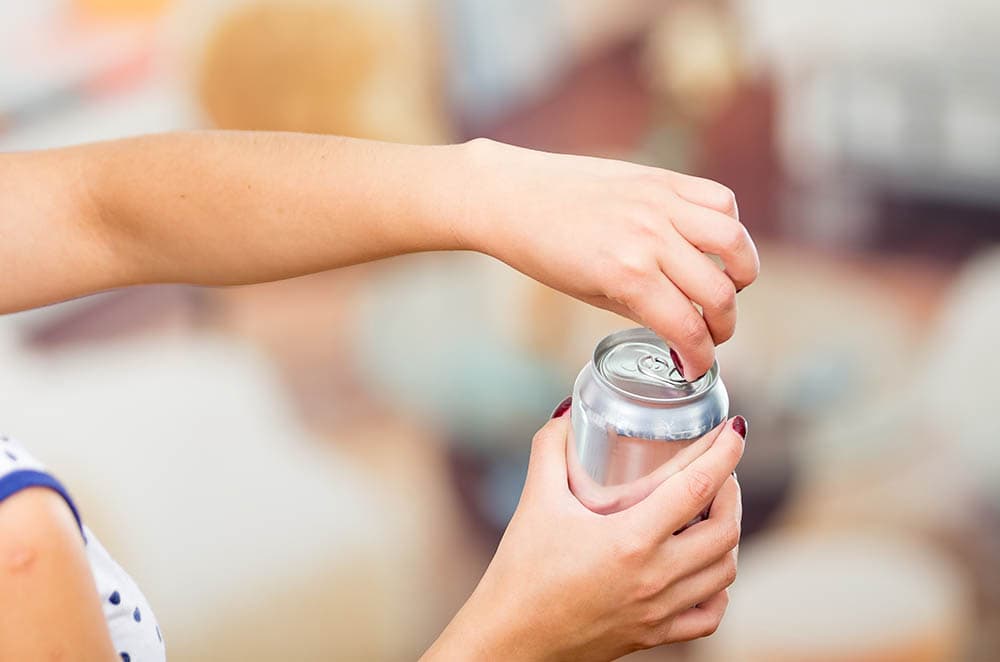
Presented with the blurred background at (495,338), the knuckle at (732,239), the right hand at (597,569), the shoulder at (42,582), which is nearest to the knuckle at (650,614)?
the right hand at (597,569)

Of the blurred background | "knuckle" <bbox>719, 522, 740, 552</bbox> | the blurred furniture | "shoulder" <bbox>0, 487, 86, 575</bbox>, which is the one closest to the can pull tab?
"knuckle" <bbox>719, 522, 740, 552</bbox>

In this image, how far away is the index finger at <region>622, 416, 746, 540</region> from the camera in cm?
67

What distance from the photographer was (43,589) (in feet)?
1.87

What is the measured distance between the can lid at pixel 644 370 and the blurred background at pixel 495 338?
0.87 metres

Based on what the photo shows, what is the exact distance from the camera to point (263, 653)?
174cm

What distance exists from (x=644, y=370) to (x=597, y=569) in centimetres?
14

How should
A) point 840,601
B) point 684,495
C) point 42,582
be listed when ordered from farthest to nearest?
1. point 840,601
2. point 684,495
3. point 42,582

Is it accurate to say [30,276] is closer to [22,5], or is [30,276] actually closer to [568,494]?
[568,494]

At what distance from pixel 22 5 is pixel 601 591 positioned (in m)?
1.15

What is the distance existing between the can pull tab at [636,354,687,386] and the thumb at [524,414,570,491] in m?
0.07

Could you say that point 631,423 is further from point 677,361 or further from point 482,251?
point 482,251

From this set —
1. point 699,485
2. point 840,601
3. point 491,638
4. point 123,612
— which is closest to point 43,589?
point 123,612

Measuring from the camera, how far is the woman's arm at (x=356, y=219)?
0.66 metres

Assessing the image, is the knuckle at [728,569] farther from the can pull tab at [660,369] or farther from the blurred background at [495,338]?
the blurred background at [495,338]
